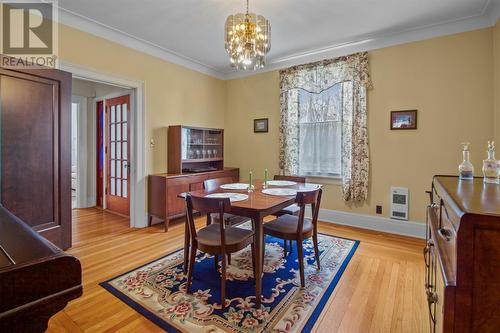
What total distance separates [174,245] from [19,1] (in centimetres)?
309

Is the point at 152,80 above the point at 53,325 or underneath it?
above

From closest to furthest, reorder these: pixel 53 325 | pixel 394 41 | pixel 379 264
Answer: pixel 53 325
pixel 379 264
pixel 394 41

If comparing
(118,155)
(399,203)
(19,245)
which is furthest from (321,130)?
(19,245)

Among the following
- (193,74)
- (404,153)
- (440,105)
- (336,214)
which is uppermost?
(193,74)

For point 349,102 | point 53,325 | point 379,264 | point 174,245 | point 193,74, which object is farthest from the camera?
point 193,74

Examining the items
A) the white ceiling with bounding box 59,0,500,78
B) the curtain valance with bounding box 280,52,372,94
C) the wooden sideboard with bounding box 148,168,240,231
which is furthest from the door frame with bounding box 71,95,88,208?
the curtain valance with bounding box 280,52,372,94

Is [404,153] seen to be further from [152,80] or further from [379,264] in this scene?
[152,80]

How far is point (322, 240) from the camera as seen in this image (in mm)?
3271

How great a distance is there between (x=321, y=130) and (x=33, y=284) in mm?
4073

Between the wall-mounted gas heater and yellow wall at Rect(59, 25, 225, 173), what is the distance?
3.39m

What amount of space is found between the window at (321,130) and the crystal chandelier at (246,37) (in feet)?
6.27

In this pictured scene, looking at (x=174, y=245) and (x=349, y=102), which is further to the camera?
(x=349, y=102)

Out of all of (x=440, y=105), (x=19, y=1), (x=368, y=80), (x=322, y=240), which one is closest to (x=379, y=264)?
(x=322, y=240)

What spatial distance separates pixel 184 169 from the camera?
4352 millimetres
